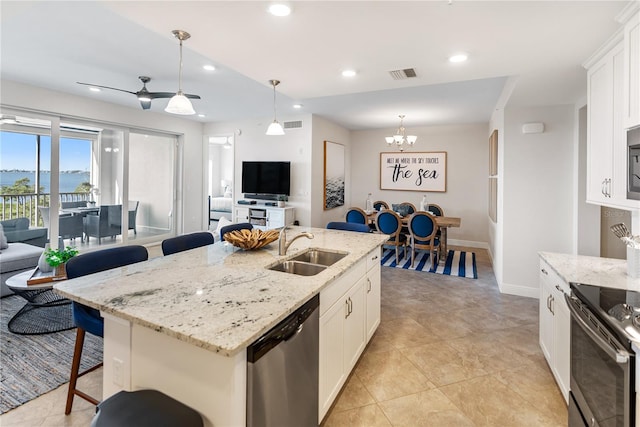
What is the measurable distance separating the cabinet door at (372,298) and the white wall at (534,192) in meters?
2.32

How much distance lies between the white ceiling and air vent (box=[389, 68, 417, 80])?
0.25 ft

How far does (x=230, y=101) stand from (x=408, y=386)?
490 centimetres

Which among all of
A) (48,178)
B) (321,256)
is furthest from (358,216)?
(48,178)

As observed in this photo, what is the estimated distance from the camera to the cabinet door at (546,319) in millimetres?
2268

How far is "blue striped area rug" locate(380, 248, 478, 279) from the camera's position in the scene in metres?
5.01

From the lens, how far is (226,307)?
1.35 m

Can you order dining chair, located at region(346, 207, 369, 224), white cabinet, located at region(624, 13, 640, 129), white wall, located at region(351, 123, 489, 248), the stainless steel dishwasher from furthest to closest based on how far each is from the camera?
white wall, located at region(351, 123, 489, 248) < dining chair, located at region(346, 207, 369, 224) < white cabinet, located at region(624, 13, 640, 129) < the stainless steel dishwasher

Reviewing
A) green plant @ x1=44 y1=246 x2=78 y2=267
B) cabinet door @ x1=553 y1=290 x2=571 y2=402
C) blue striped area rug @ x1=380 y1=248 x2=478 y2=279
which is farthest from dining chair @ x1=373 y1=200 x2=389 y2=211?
green plant @ x1=44 y1=246 x2=78 y2=267

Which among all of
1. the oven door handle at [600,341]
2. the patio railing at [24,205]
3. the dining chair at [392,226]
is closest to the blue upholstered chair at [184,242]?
the oven door handle at [600,341]

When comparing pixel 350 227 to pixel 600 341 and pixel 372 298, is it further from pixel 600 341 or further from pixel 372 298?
pixel 600 341

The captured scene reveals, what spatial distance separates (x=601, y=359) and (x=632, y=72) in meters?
1.62

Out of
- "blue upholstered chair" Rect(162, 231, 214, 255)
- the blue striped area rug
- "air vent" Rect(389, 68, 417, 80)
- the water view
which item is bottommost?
the blue striped area rug

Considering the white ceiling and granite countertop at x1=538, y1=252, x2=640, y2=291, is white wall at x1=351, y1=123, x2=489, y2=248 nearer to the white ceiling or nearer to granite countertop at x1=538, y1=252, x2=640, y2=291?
the white ceiling

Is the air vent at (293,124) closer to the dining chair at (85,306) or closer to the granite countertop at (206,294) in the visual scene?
the granite countertop at (206,294)
